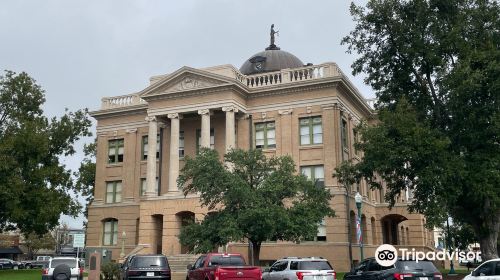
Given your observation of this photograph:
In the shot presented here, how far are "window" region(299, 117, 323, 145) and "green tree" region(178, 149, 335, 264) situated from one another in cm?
1251

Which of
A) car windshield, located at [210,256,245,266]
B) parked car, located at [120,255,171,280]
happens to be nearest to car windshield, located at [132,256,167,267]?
parked car, located at [120,255,171,280]

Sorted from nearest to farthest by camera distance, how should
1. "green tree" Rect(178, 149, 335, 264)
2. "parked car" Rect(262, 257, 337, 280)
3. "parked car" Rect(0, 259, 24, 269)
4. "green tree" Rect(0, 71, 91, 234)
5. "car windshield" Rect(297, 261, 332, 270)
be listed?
"parked car" Rect(262, 257, 337, 280) < "car windshield" Rect(297, 261, 332, 270) < "green tree" Rect(178, 149, 335, 264) < "green tree" Rect(0, 71, 91, 234) < "parked car" Rect(0, 259, 24, 269)

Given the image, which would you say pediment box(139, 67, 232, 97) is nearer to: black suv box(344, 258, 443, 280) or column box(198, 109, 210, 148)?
column box(198, 109, 210, 148)

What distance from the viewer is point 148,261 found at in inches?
863

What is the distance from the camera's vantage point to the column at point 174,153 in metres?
43.7

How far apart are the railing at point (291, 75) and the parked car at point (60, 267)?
2300cm

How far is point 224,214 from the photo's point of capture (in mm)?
28078

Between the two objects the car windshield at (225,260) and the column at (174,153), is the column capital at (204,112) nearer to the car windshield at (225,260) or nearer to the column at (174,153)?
the column at (174,153)

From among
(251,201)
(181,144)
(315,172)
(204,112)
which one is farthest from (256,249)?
(181,144)

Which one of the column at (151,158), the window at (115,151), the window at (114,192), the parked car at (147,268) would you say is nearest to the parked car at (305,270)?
the parked car at (147,268)

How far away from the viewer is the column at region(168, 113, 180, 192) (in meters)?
43.7

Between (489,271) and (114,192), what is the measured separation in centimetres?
3987

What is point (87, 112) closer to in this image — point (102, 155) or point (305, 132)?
point (102, 155)

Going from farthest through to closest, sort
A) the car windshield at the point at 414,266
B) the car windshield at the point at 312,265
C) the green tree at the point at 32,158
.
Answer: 1. the green tree at the point at 32,158
2. the car windshield at the point at 312,265
3. the car windshield at the point at 414,266
